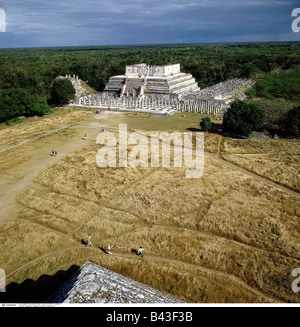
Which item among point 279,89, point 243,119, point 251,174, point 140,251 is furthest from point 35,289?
point 279,89

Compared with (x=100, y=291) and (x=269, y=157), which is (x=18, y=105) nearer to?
(x=269, y=157)

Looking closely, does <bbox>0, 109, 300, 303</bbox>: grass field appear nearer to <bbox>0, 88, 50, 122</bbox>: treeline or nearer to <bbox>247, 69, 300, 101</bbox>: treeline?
<bbox>0, 88, 50, 122</bbox>: treeline

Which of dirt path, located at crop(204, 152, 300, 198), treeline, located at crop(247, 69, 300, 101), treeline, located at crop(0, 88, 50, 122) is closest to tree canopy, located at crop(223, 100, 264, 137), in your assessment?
dirt path, located at crop(204, 152, 300, 198)

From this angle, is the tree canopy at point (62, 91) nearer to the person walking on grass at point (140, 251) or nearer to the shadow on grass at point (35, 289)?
the shadow on grass at point (35, 289)

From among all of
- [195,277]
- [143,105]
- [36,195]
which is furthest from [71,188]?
[143,105]

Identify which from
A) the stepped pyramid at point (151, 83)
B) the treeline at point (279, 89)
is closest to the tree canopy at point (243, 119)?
the stepped pyramid at point (151, 83)

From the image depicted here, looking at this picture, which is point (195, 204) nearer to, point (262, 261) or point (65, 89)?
point (262, 261)
